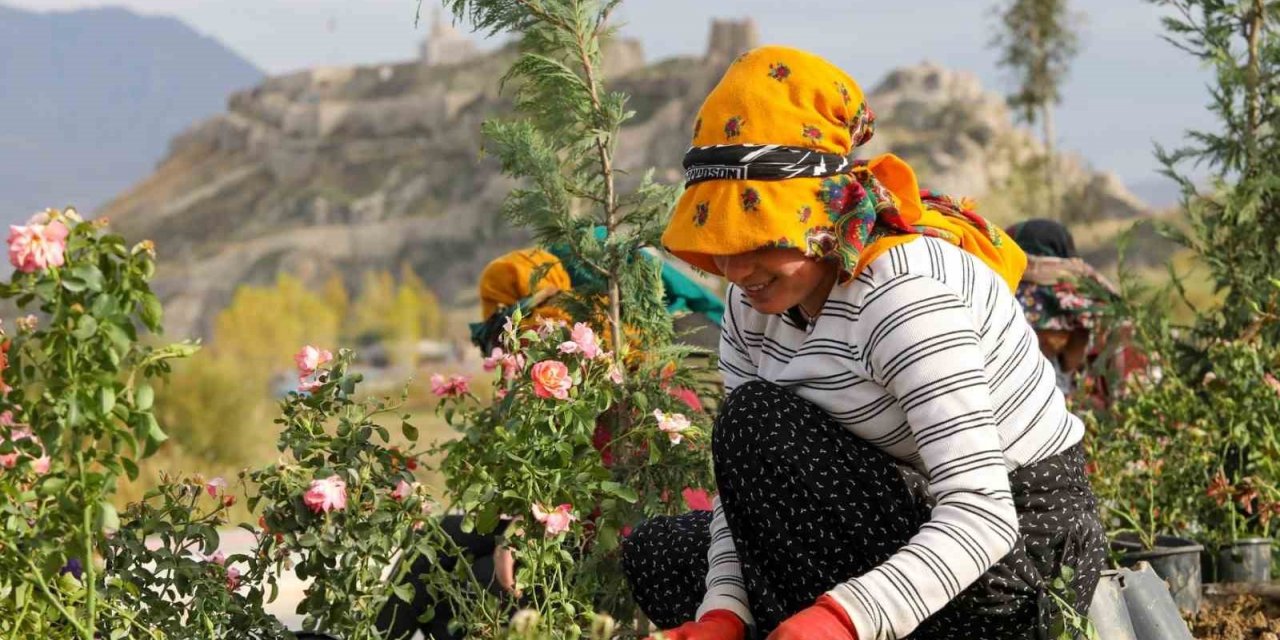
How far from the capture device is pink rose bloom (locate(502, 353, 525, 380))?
247 centimetres

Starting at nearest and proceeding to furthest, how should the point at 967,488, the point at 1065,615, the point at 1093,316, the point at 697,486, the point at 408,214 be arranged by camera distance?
the point at 967,488 → the point at 1065,615 → the point at 697,486 → the point at 1093,316 → the point at 408,214

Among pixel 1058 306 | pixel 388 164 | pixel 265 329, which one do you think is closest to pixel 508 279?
pixel 1058 306

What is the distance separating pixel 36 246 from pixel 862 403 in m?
1.13

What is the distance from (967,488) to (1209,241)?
211cm

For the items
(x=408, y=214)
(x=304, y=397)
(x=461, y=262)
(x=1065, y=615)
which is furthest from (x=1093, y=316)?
(x=408, y=214)

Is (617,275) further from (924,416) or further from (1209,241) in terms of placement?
(1209,241)

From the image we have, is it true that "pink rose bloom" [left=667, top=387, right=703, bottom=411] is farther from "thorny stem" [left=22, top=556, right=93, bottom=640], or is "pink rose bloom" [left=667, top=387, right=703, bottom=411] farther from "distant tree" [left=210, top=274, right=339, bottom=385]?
"distant tree" [left=210, top=274, right=339, bottom=385]

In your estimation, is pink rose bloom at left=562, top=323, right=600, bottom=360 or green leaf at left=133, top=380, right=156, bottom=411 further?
pink rose bloom at left=562, top=323, right=600, bottom=360

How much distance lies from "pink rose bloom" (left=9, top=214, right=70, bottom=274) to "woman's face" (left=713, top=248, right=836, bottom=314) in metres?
0.88

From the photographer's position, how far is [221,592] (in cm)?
227

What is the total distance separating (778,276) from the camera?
1998 millimetres

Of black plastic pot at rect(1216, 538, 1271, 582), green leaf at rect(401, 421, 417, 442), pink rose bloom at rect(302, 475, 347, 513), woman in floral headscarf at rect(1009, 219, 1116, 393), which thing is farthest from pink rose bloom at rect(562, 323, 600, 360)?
woman in floral headscarf at rect(1009, 219, 1116, 393)

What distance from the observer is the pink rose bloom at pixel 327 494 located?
2.15 metres

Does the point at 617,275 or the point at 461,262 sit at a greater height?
the point at 617,275
